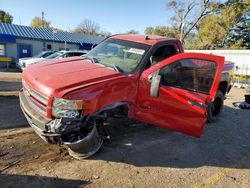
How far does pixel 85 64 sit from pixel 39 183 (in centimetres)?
235

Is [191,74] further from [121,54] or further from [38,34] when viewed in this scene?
[38,34]

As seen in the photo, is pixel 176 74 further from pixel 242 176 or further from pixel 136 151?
pixel 242 176

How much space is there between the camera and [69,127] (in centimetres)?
349

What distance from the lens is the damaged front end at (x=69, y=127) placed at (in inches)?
135

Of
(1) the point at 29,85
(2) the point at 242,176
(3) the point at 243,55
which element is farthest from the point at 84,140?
(3) the point at 243,55

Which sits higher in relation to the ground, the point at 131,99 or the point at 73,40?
the point at 73,40

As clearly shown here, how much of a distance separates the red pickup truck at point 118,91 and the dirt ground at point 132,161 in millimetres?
397

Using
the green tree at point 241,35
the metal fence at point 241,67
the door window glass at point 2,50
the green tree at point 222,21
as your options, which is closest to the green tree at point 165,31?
the green tree at point 222,21

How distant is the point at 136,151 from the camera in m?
4.55

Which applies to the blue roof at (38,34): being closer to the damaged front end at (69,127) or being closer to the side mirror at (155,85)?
the damaged front end at (69,127)

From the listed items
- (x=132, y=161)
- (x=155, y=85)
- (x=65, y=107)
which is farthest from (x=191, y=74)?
(x=65, y=107)

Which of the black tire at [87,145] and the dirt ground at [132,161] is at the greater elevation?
the black tire at [87,145]

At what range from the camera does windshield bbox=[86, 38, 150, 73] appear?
453cm

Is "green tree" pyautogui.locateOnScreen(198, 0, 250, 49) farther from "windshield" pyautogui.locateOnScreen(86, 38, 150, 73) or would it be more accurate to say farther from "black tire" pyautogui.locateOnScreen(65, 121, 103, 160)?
"black tire" pyautogui.locateOnScreen(65, 121, 103, 160)
